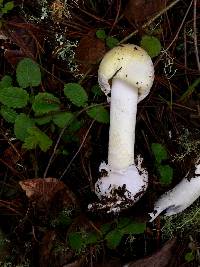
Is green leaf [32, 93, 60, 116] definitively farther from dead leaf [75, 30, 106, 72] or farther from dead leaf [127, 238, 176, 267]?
dead leaf [127, 238, 176, 267]

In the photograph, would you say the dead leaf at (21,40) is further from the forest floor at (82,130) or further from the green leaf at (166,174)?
the green leaf at (166,174)

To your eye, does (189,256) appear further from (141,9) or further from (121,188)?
(141,9)

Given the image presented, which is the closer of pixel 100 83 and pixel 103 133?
pixel 100 83

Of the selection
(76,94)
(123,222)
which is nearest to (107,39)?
(76,94)

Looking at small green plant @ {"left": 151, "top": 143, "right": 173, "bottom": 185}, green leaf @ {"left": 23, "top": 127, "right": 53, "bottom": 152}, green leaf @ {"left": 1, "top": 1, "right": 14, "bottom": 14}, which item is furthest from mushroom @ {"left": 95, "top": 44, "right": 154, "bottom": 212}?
green leaf @ {"left": 1, "top": 1, "right": 14, "bottom": 14}

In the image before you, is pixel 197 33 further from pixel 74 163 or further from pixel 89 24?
pixel 74 163

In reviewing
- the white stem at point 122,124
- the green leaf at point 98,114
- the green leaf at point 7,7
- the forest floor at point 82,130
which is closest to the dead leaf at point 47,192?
the forest floor at point 82,130

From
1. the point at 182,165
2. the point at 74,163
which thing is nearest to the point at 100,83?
the point at 74,163
